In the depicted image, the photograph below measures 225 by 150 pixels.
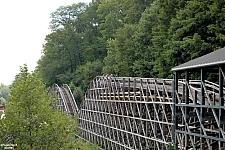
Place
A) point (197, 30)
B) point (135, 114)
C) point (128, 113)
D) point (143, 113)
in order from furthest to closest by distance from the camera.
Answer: point (143, 113), point (197, 30), point (128, 113), point (135, 114)

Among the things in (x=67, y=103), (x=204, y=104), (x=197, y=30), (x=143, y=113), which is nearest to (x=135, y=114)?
(x=143, y=113)

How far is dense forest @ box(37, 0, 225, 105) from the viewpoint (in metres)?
17.0

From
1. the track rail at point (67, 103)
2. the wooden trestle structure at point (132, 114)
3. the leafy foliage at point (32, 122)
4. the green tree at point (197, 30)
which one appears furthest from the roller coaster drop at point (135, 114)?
the leafy foliage at point (32, 122)

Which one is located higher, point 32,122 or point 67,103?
point 32,122

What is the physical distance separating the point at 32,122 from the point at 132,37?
69.1 feet

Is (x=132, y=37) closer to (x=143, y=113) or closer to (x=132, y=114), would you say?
(x=143, y=113)

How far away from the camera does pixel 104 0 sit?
147ft

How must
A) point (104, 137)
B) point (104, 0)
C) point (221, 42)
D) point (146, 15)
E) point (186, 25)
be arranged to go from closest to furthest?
point (221, 42)
point (186, 25)
point (104, 137)
point (146, 15)
point (104, 0)

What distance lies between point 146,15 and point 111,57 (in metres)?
9.10

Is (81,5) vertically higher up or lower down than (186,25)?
higher up

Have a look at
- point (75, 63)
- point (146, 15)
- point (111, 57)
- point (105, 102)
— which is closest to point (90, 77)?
point (111, 57)

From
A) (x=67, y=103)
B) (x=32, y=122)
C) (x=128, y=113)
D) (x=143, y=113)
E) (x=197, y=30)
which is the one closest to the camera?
(x=32, y=122)

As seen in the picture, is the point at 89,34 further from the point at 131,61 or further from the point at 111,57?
the point at 131,61

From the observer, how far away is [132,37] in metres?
28.7
